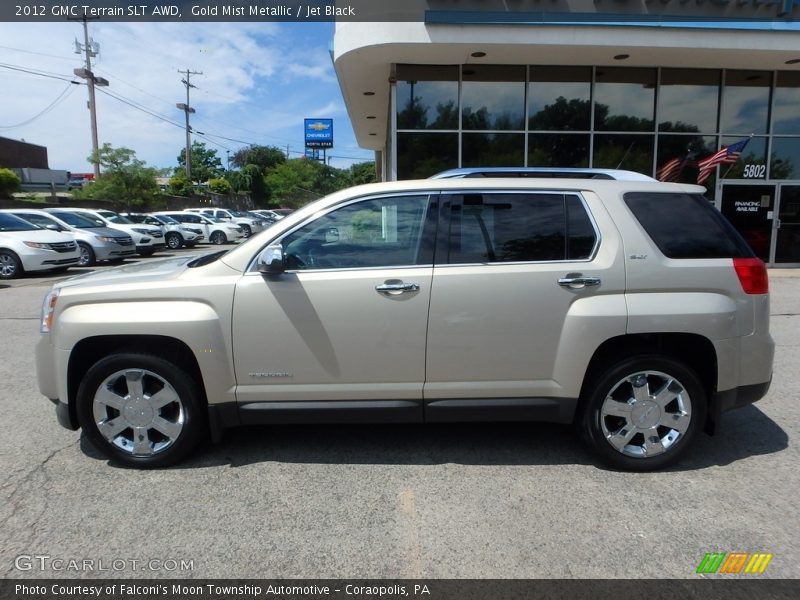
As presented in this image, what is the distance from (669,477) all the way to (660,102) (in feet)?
39.3

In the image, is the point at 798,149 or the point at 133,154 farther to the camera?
the point at 133,154

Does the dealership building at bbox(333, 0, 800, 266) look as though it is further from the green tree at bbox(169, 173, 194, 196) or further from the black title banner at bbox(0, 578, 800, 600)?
the green tree at bbox(169, 173, 194, 196)

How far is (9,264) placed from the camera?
13.4 meters

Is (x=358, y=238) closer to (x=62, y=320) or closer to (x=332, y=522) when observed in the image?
(x=332, y=522)

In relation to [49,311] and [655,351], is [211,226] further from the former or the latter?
[655,351]

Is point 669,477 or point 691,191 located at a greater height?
point 691,191

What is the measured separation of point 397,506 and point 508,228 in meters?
1.84

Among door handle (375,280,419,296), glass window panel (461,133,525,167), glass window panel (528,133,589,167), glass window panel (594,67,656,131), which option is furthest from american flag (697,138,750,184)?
door handle (375,280,419,296)

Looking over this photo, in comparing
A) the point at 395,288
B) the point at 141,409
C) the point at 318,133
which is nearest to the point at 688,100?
the point at 395,288

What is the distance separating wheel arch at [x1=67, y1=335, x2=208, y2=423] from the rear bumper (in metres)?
3.28

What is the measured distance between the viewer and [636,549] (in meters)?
2.78

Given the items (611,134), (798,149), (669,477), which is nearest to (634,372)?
(669,477)

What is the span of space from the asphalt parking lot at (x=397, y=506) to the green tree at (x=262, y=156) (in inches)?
3584

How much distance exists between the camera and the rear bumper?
11.7 feet
